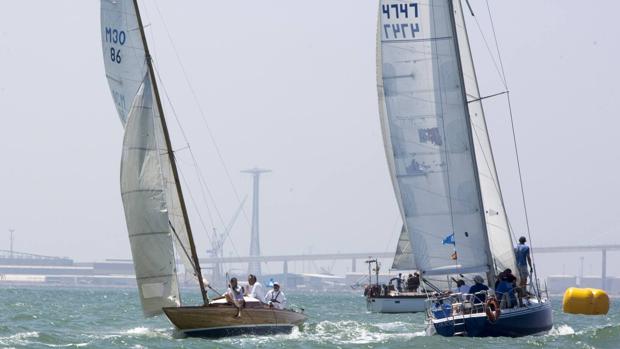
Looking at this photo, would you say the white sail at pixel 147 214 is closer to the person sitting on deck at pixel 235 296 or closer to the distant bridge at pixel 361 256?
the person sitting on deck at pixel 235 296

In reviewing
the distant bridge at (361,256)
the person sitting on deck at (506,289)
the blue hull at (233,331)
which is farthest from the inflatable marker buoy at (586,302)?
the distant bridge at (361,256)

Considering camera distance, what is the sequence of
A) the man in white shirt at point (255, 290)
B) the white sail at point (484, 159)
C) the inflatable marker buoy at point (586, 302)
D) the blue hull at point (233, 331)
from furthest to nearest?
the inflatable marker buoy at point (586, 302)
the white sail at point (484, 159)
the man in white shirt at point (255, 290)
the blue hull at point (233, 331)

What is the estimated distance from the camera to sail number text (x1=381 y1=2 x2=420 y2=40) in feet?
102

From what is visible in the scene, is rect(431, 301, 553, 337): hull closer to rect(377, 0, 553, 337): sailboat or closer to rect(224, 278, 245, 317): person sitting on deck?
rect(377, 0, 553, 337): sailboat

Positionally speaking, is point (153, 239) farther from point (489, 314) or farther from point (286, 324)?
point (489, 314)

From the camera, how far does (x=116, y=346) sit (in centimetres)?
2820

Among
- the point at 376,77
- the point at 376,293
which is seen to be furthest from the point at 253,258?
the point at 376,77

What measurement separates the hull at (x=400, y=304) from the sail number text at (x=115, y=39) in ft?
68.1

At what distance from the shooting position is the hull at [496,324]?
28.0 metres

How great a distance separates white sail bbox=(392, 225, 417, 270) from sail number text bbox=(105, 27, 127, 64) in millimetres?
23608

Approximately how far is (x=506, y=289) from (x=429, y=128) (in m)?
4.10

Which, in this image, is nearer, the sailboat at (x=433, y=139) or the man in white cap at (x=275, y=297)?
the sailboat at (x=433, y=139)

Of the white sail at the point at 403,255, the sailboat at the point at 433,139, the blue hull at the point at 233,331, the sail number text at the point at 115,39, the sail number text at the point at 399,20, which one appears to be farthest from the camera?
the white sail at the point at 403,255

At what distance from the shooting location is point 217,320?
28922mm
